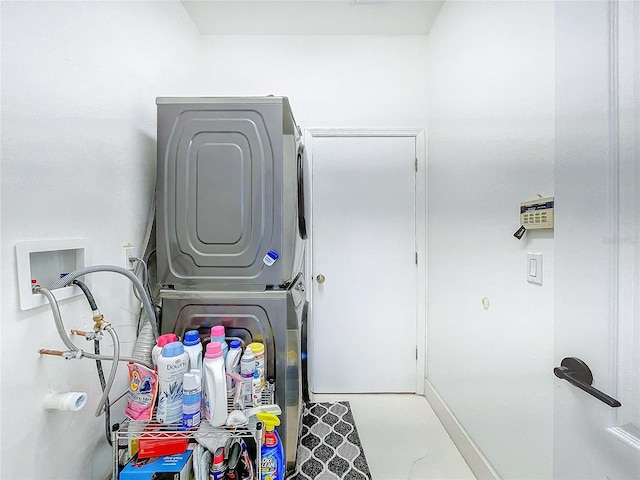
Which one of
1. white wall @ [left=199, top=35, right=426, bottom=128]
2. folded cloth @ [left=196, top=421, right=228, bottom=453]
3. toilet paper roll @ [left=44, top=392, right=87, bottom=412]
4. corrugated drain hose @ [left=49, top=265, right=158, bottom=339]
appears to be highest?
white wall @ [left=199, top=35, right=426, bottom=128]

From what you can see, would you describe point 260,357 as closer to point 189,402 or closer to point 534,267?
point 189,402

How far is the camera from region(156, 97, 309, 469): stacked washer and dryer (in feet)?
4.49

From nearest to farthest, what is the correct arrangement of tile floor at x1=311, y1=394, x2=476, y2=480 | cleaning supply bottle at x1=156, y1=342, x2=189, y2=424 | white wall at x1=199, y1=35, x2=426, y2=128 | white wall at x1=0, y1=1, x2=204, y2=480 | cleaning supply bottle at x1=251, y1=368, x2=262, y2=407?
white wall at x1=0, y1=1, x2=204, y2=480, cleaning supply bottle at x1=156, y1=342, x2=189, y2=424, cleaning supply bottle at x1=251, y1=368, x2=262, y2=407, tile floor at x1=311, y1=394, x2=476, y2=480, white wall at x1=199, y1=35, x2=426, y2=128

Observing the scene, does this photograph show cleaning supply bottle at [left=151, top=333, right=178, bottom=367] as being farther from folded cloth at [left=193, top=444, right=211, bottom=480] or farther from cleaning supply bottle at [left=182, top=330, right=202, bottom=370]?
folded cloth at [left=193, top=444, right=211, bottom=480]

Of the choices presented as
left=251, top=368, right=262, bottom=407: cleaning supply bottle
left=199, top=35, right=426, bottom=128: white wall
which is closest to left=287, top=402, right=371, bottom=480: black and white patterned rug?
left=251, top=368, right=262, bottom=407: cleaning supply bottle

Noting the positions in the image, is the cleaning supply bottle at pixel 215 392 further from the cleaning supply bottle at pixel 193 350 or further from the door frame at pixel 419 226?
the door frame at pixel 419 226

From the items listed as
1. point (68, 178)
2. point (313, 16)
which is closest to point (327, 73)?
point (313, 16)

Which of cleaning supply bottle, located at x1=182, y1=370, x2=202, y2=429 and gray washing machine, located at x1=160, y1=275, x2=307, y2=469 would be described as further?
gray washing machine, located at x1=160, y1=275, x2=307, y2=469

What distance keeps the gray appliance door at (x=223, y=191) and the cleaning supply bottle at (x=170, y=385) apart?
36cm

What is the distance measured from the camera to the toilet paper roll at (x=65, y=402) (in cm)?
96

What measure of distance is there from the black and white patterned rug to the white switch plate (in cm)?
129

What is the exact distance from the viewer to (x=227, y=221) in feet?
4.53

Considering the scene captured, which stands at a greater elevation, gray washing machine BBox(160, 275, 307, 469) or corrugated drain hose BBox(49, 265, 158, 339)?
corrugated drain hose BBox(49, 265, 158, 339)

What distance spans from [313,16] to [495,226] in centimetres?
186
